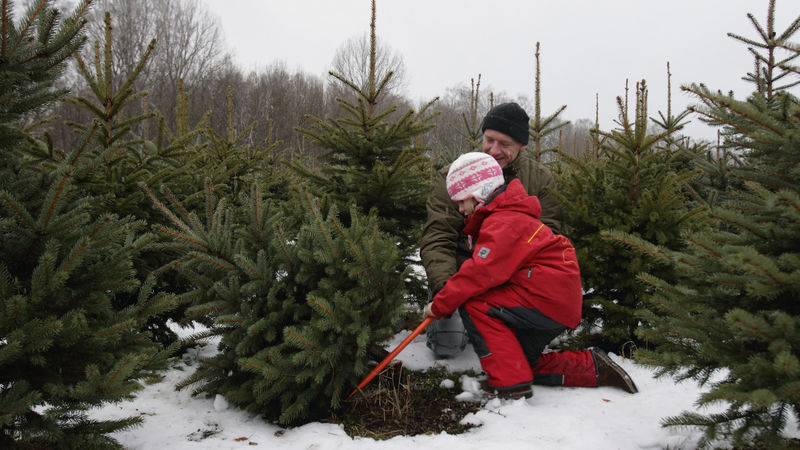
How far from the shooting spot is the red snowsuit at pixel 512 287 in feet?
9.14

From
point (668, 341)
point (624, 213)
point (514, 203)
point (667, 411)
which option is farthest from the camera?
point (624, 213)

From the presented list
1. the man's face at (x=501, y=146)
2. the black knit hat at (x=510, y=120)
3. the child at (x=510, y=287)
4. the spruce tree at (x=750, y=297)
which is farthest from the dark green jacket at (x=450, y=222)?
the spruce tree at (x=750, y=297)

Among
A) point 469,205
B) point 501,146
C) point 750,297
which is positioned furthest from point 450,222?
point 750,297

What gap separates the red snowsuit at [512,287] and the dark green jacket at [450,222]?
388 millimetres

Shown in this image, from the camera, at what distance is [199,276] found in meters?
2.85

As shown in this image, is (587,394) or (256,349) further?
(587,394)

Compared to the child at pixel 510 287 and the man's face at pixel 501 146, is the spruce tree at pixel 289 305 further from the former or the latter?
the man's face at pixel 501 146

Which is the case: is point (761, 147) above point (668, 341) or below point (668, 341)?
above

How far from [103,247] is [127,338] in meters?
0.44

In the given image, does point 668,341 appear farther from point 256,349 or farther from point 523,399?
point 256,349

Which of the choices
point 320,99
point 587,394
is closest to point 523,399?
point 587,394

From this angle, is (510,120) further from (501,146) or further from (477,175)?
(477,175)

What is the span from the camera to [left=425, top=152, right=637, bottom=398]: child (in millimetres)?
2791

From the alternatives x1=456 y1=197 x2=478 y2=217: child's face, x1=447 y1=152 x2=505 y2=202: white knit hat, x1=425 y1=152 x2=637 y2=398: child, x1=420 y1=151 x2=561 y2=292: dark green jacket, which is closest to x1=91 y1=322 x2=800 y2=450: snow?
x1=425 y1=152 x2=637 y2=398: child
